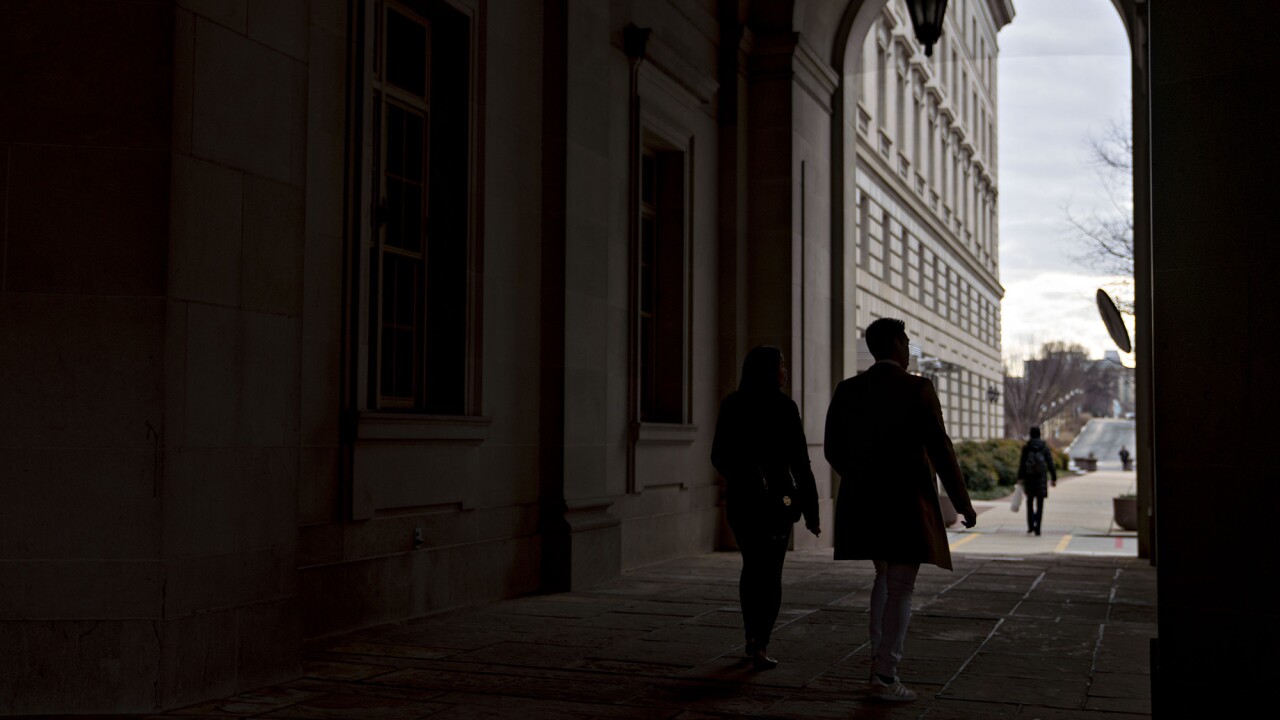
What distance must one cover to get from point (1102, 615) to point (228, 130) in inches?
283

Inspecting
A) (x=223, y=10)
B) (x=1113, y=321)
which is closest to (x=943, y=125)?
(x=1113, y=321)

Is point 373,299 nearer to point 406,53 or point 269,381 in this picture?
point 406,53

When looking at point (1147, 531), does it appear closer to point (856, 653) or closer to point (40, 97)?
point (856, 653)

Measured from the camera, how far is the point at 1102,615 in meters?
9.55

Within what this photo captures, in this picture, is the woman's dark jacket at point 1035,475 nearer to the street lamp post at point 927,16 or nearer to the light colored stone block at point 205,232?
the street lamp post at point 927,16

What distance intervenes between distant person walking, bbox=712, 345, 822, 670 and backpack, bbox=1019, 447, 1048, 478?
1651 cm

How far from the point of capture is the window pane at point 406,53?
9242 millimetres

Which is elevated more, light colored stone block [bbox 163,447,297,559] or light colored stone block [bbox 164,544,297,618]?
light colored stone block [bbox 163,447,297,559]

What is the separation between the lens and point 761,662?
713 centimetres

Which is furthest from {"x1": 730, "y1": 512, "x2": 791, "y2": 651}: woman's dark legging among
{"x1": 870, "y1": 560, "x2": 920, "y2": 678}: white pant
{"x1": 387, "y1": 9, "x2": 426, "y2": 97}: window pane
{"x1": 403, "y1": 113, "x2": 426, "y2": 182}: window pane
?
{"x1": 387, "y1": 9, "x2": 426, "y2": 97}: window pane

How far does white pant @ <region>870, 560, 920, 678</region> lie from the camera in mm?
6199

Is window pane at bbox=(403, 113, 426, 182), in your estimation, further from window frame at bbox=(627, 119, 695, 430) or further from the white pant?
the white pant

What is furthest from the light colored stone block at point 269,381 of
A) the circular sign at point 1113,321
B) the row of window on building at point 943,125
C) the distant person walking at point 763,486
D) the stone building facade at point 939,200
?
the row of window on building at point 943,125

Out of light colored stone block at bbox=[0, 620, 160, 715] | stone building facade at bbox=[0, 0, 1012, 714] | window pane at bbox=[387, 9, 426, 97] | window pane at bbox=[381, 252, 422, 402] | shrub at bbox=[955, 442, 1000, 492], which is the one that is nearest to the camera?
light colored stone block at bbox=[0, 620, 160, 715]
